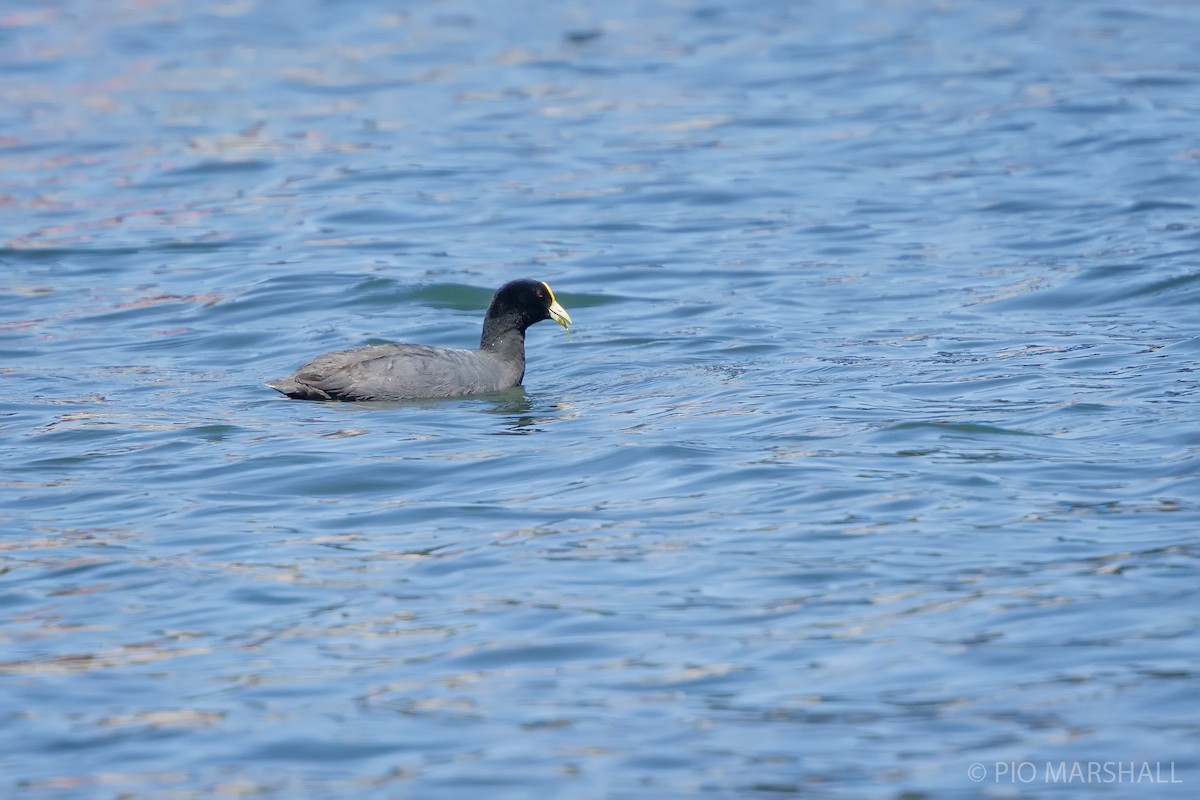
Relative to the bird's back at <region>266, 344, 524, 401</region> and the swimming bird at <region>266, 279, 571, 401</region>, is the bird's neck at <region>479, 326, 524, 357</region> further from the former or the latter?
the bird's back at <region>266, 344, 524, 401</region>

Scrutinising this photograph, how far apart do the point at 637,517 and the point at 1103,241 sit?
8.66m

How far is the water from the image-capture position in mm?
6809

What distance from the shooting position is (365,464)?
10414 mm

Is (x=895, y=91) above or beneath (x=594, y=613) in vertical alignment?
above

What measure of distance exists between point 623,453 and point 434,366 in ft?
6.57

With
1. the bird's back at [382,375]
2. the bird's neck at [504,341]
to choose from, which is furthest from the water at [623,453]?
the bird's neck at [504,341]

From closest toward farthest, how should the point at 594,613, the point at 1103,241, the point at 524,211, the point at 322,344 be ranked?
the point at 594,613 → the point at 322,344 → the point at 1103,241 → the point at 524,211

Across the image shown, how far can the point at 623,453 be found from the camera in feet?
34.5

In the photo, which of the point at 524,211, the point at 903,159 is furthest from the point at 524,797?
the point at 903,159

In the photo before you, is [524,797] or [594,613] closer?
[524,797]

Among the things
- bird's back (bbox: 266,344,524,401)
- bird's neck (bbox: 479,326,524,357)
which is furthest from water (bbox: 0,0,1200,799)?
bird's neck (bbox: 479,326,524,357)

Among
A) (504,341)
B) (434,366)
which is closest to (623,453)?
(434,366)

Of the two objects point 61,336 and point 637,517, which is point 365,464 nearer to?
point 637,517

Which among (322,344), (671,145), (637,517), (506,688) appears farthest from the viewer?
(671,145)
